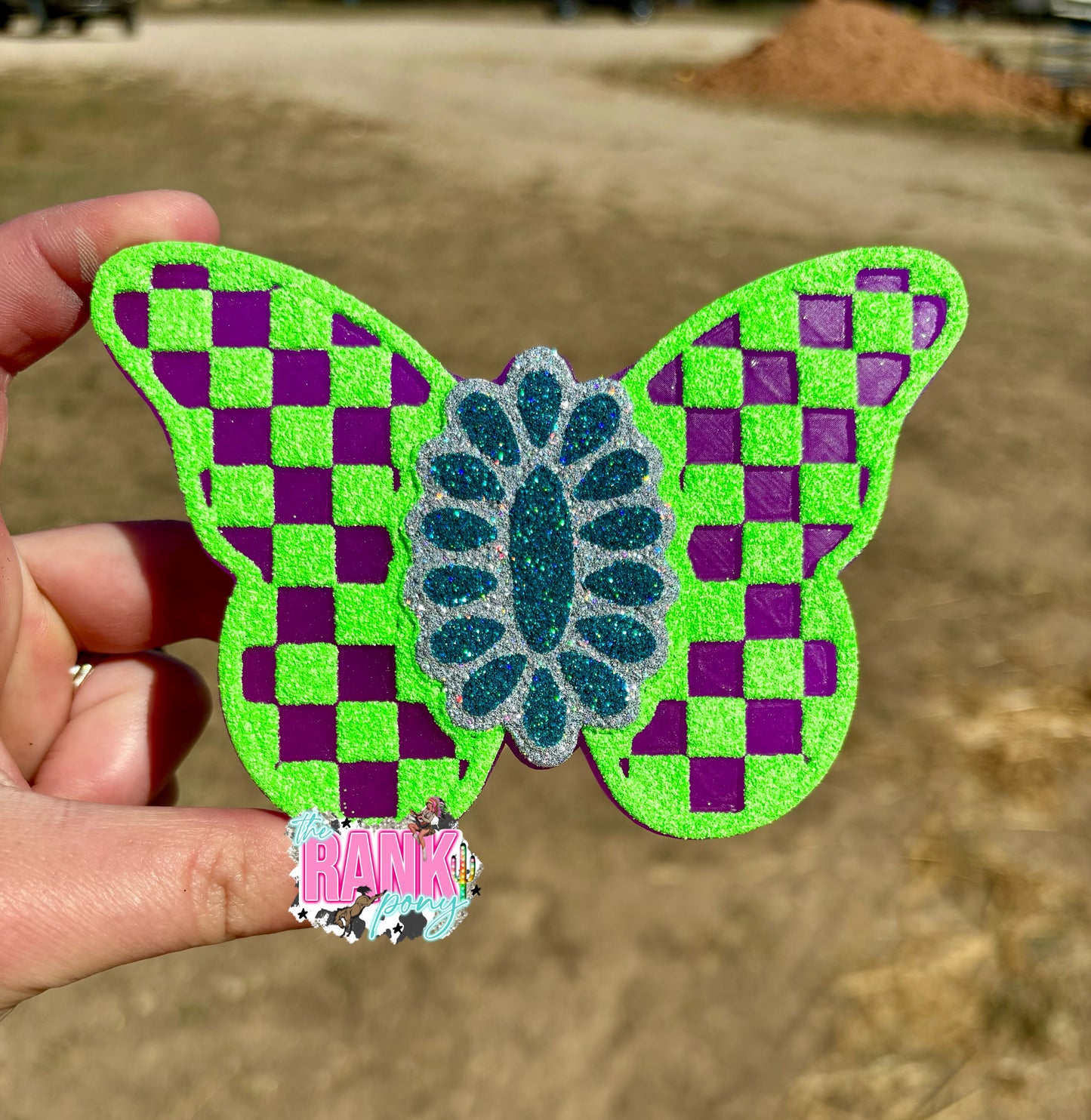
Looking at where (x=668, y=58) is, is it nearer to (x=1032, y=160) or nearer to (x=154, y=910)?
(x=1032, y=160)

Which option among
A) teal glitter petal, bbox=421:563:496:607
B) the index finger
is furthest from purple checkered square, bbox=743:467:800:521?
the index finger

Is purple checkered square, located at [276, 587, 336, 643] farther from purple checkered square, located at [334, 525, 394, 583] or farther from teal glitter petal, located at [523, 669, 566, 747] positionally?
teal glitter petal, located at [523, 669, 566, 747]

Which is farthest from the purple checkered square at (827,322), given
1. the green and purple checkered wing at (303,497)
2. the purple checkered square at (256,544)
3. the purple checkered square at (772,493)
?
the purple checkered square at (256,544)

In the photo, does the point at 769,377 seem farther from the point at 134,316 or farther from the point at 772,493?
the point at 134,316

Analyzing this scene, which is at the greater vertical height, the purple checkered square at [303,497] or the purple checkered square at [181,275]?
the purple checkered square at [181,275]

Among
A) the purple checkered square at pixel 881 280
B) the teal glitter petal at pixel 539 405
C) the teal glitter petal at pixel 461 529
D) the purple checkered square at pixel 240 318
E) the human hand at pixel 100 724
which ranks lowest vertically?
the human hand at pixel 100 724

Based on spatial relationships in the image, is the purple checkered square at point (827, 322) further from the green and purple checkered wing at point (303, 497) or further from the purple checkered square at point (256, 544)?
the purple checkered square at point (256, 544)

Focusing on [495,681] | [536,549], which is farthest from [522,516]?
[495,681]
